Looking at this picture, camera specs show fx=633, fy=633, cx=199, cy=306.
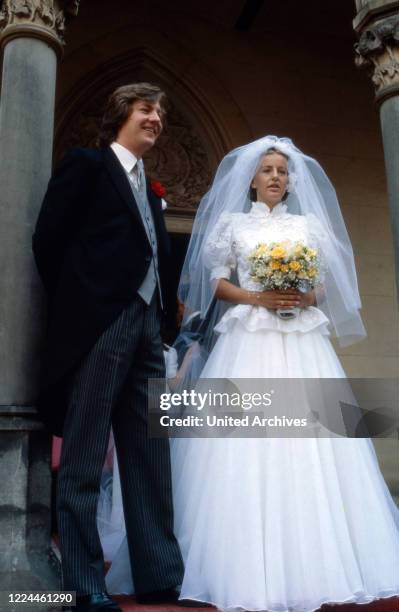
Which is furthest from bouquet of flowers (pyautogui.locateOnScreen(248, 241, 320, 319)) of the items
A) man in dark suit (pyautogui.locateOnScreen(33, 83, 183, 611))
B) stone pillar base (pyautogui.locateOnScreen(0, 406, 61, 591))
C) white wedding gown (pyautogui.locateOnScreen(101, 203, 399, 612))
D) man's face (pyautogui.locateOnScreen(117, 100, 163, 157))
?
stone pillar base (pyautogui.locateOnScreen(0, 406, 61, 591))

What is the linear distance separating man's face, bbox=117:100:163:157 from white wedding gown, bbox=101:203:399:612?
780 millimetres

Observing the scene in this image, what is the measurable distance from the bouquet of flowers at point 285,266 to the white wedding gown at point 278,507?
0.12 meters

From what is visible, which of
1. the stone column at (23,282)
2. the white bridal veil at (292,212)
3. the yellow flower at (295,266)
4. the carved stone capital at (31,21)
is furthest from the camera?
the carved stone capital at (31,21)

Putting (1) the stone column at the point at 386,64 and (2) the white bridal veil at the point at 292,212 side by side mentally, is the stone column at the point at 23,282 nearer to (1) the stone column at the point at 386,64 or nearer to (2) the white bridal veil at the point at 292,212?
(2) the white bridal veil at the point at 292,212

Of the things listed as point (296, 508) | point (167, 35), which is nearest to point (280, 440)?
point (296, 508)

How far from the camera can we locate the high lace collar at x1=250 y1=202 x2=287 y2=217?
310 cm

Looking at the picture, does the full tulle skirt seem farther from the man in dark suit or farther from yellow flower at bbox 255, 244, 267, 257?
yellow flower at bbox 255, 244, 267, 257

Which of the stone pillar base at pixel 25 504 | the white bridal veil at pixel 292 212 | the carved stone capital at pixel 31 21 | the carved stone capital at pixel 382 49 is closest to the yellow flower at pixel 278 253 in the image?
the white bridal veil at pixel 292 212

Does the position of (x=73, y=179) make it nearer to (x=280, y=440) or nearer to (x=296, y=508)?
(x=280, y=440)

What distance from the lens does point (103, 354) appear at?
2361 millimetres

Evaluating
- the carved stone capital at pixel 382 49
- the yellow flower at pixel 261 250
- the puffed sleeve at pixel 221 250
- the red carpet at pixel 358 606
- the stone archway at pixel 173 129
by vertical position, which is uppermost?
the stone archway at pixel 173 129

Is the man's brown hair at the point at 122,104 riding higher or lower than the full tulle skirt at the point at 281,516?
higher

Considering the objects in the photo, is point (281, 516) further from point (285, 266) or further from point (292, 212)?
point (292, 212)

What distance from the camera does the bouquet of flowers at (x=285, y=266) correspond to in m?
2.78
